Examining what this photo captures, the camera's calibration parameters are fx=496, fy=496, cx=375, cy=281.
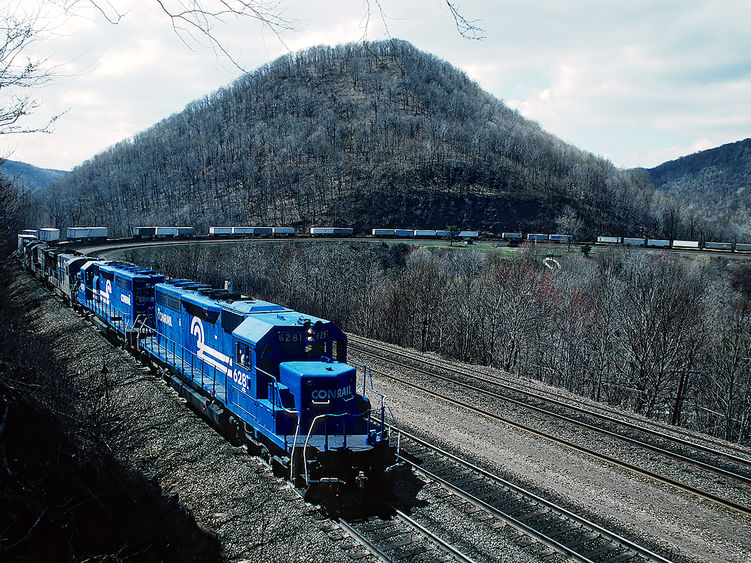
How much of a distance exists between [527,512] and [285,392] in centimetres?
578

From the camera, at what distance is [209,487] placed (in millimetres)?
10820

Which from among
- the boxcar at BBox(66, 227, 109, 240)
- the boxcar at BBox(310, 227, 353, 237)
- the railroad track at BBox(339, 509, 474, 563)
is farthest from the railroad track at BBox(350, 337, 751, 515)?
the boxcar at BBox(310, 227, 353, 237)

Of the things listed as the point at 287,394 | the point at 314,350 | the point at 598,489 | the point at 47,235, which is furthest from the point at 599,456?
the point at 47,235

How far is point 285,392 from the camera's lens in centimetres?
1093

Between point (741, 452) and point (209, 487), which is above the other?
point (209, 487)

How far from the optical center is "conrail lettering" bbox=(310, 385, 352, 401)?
418 inches

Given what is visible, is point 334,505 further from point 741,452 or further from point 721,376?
point 721,376

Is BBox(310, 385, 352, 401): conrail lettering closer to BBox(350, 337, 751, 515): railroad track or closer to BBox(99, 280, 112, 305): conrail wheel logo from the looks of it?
BBox(350, 337, 751, 515): railroad track

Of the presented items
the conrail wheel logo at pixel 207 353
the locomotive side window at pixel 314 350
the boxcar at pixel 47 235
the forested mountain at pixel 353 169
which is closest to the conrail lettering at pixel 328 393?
the locomotive side window at pixel 314 350

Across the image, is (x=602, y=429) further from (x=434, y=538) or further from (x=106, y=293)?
(x=106, y=293)

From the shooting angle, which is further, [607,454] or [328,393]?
[607,454]

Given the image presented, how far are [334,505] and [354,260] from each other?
48.5 metres

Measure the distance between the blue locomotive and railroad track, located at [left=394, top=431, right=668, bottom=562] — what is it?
173cm

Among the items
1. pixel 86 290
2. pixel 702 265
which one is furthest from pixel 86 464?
pixel 702 265
